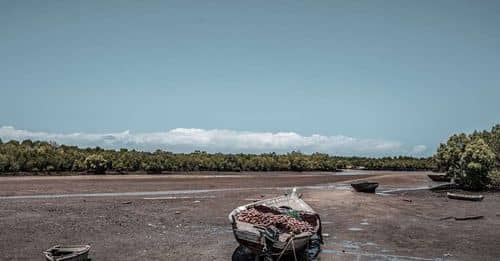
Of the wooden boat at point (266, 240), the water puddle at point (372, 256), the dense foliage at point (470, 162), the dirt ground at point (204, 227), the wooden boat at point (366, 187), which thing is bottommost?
the water puddle at point (372, 256)

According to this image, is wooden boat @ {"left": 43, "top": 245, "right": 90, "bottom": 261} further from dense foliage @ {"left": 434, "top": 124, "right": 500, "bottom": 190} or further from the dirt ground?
dense foliage @ {"left": 434, "top": 124, "right": 500, "bottom": 190}

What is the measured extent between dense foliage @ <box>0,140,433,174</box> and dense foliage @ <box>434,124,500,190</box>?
44731mm

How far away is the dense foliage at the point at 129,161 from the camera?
62.4m

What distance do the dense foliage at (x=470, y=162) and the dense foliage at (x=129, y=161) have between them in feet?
147

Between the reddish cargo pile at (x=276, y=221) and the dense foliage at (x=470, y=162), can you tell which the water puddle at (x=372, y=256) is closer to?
the reddish cargo pile at (x=276, y=221)

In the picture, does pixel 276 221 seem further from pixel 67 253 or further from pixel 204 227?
pixel 67 253

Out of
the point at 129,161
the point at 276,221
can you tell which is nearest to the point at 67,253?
the point at 276,221

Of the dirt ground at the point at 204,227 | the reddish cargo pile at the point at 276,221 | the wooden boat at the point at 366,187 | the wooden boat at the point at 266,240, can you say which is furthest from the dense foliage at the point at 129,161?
the wooden boat at the point at 266,240

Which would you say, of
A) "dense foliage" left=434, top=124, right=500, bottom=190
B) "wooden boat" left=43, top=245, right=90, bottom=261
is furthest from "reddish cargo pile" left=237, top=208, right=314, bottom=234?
"dense foliage" left=434, top=124, right=500, bottom=190

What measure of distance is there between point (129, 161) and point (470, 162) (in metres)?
49.3

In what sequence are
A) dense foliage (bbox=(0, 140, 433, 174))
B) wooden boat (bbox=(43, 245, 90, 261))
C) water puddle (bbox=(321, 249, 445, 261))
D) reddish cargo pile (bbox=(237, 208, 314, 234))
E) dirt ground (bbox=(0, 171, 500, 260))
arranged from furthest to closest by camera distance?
dense foliage (bbox=(0, 140, 433, 174)) → dirt ground (bbox=(0, 171, 500, 260)) → water puddle (bbox=(321, 249, 445, 261)) → reddish cargo pile (bbox=(237, 208, 314, 234)) → wooden boat (bbox=(43, 245, 90, 261))

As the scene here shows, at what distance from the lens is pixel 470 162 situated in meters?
47.5

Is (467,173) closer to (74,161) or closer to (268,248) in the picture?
(268,248)

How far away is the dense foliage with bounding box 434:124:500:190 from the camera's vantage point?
154 feet
